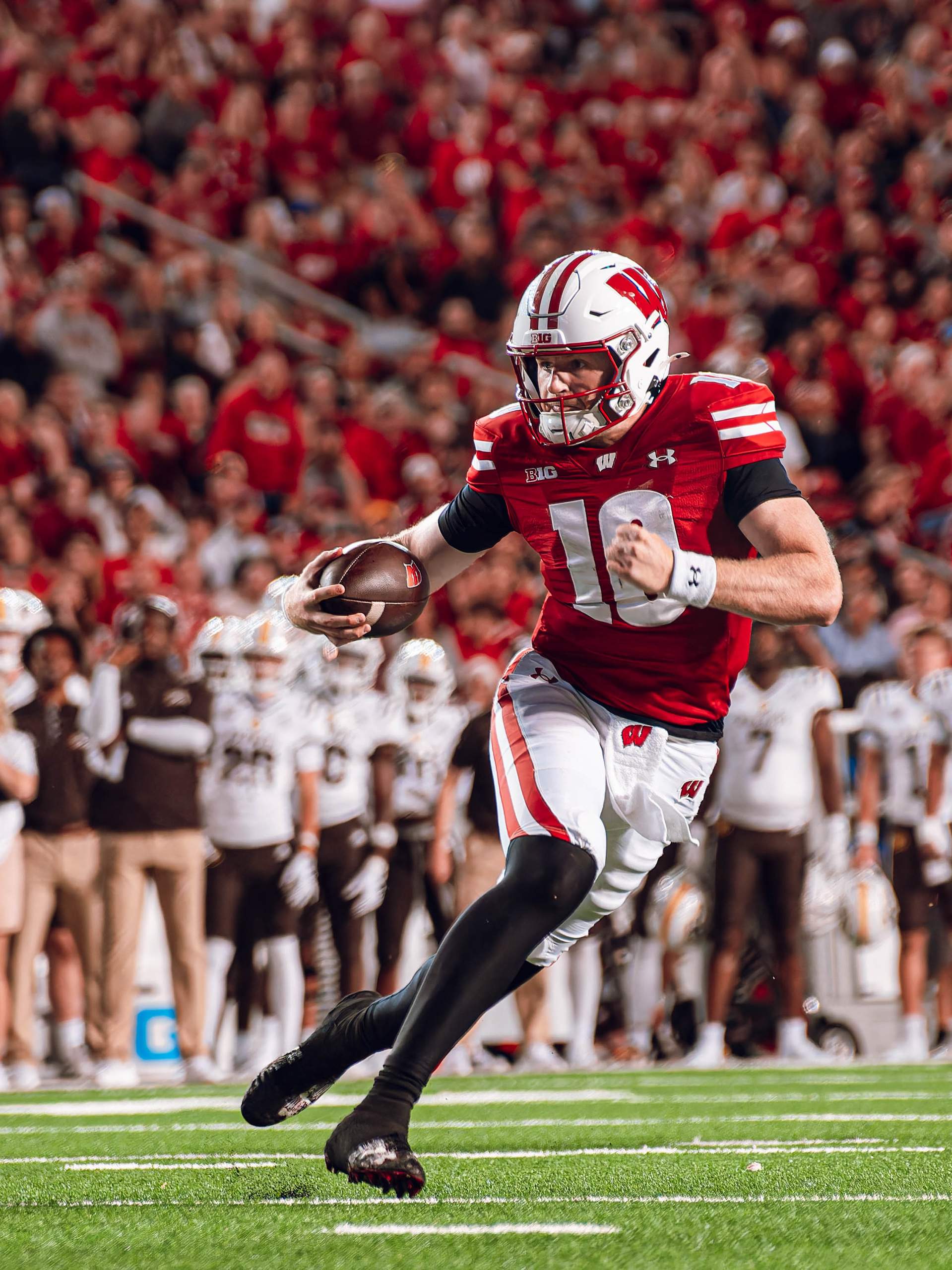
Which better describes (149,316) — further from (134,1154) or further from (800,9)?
(134,1154)

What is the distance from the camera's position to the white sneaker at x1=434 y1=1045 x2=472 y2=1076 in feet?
25.5

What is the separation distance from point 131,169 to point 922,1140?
9283 millimetres

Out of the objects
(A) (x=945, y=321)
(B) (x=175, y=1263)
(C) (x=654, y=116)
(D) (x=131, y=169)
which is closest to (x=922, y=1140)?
(B) (x=175, y=1263)

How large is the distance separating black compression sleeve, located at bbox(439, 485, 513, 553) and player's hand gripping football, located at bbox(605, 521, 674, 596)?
0.77m

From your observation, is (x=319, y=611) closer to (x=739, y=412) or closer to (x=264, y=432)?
(x=739, y=412)

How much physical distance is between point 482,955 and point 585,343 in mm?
1138

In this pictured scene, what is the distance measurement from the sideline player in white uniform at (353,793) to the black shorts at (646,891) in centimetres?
112

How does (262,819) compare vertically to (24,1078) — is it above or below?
above

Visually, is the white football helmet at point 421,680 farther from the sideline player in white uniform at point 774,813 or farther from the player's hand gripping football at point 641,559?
the player's hand gripping football at point 641,559

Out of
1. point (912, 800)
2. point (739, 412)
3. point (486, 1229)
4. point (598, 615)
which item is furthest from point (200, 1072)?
point (739, 412)

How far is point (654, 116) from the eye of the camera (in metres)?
13.5

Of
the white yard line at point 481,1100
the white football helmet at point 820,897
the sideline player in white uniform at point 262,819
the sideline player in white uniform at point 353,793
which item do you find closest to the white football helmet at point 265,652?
the sideline player in white uniform at point 262,819

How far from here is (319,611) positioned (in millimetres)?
3678

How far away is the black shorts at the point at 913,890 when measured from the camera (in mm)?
8102
